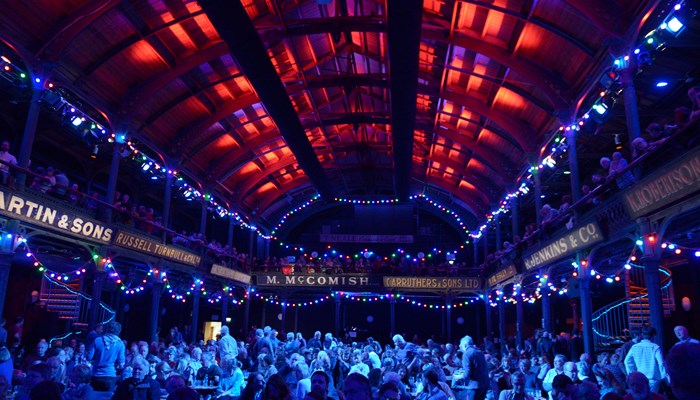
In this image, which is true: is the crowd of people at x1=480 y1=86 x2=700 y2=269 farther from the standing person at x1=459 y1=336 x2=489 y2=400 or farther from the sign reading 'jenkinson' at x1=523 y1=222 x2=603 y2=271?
the standing person at x1=459 y1=336 x2=489 y2=400

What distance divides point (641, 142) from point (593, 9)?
362 cm

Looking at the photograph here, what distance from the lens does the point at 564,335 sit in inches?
633

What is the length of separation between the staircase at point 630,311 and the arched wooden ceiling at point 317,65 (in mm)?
5627

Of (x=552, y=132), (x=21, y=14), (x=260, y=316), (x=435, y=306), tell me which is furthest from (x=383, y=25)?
(x=260, y=316)

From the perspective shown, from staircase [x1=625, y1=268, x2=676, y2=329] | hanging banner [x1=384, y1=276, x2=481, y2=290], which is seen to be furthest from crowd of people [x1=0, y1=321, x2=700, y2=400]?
hanging banner [x1=384, y1=276, x2=481, y2=290]

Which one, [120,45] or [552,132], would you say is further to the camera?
[552,132]

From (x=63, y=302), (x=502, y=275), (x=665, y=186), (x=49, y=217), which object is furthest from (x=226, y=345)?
(x=502, y=275)

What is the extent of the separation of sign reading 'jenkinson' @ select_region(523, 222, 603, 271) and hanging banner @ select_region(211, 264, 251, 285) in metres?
12.5

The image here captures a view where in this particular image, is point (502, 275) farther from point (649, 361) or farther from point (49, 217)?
point (49, 217)

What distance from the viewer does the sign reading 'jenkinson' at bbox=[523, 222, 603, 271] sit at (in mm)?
12352

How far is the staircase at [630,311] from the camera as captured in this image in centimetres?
1644

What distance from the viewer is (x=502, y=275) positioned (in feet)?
71.9

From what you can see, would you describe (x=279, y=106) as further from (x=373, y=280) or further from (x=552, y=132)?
(x=373, y=280)

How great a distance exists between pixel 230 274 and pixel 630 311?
16.2 meters
